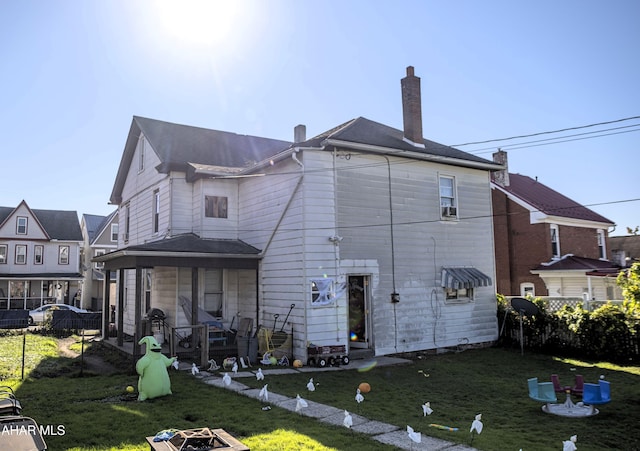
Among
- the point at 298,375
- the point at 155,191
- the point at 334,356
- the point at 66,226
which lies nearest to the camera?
the point at 298,375

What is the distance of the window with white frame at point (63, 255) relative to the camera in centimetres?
4056

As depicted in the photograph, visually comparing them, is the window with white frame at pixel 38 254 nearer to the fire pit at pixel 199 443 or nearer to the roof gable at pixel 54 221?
the roof gable at pixel 54 221

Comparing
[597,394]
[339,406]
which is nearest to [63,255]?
[339,406]

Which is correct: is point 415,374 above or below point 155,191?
below

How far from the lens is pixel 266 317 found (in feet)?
47.6

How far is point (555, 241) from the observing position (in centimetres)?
2545

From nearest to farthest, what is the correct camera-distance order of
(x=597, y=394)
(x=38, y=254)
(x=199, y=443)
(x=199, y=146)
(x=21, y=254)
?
(x=199, y=443), (x=597, y=394), (x=199, y=146), (x=21, y=254), (x=38, y=254)

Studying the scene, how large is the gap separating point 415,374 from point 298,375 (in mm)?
2936

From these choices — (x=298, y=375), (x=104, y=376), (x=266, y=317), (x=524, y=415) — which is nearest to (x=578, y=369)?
(x=524, y=415)

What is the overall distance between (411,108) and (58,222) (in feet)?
122

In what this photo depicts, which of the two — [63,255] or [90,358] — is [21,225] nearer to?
[63,255]

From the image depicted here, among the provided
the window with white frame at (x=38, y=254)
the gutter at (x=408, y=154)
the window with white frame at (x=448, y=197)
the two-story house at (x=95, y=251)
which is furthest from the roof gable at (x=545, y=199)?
the window with white frame at (x=38, y=254)

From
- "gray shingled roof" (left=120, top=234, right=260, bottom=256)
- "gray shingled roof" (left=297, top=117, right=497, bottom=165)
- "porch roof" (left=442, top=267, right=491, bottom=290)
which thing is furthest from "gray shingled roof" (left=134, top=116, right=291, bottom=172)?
"porch roof" (left=442, top=267, right=491, bottom=290)

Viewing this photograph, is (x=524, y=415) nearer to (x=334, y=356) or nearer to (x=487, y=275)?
(x=334, y=356)
